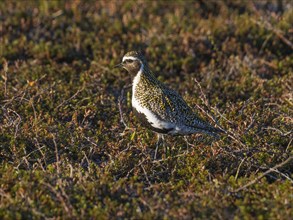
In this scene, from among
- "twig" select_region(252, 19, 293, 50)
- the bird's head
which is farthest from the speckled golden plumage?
"twig" select_region(252, 19, 293, 50)

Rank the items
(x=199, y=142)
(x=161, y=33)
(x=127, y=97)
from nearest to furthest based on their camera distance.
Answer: (x=199, y=142) < (x=127, y=97) < (x=161, y=33)

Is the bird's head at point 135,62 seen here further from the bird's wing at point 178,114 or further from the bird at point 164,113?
the bird's wing at point 178,114

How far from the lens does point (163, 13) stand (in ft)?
36.8

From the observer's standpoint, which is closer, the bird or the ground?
the ground

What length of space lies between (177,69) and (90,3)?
9.73 feet

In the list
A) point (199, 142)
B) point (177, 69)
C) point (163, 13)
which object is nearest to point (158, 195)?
point (199, 142)

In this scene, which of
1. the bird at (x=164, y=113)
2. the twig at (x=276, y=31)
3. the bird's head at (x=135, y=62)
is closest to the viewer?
the bird at (x=164, y=113)

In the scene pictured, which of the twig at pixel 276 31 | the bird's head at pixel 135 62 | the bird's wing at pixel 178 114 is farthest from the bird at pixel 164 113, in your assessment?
the twig at pixel 276 31

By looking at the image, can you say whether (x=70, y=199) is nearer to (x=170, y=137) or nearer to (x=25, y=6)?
(x=170, y=137)

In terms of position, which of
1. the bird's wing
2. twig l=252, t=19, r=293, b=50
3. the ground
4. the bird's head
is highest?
the bird's head

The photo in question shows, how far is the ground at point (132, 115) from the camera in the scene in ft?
17.8

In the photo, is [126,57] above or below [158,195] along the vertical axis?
above

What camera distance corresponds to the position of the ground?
5430mm

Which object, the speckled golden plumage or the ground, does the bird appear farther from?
the ground
